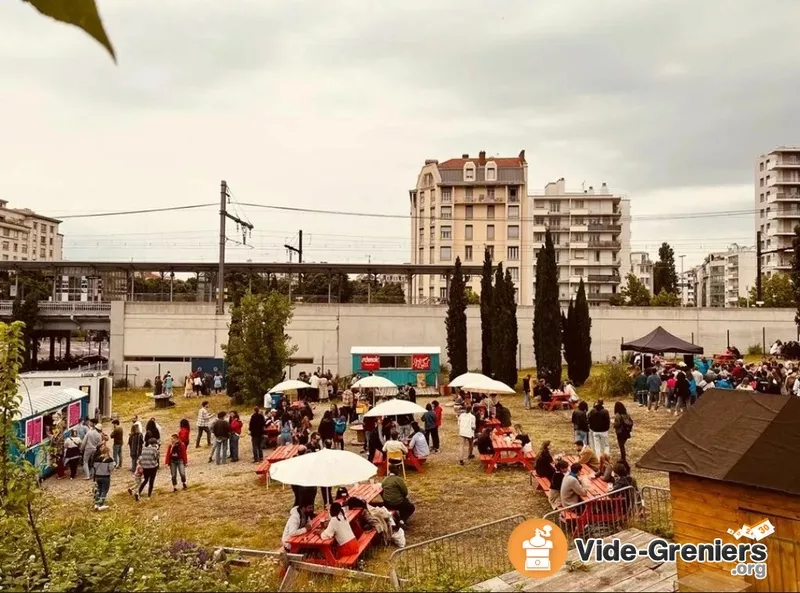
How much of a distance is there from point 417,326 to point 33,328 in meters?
27.6

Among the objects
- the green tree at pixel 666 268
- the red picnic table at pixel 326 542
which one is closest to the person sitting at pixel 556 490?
the red picnic table at pixel 326 542

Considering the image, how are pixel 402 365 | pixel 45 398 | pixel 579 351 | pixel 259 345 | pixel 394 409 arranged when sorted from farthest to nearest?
pixel 402 365 → pixel 579 351 → pixel 259 345 → pixel 45 398 → pixel 394 409

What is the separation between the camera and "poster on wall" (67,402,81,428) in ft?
66.7

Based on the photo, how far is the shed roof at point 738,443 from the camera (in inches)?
275

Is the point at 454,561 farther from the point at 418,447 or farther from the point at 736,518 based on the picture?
the point at 418,447

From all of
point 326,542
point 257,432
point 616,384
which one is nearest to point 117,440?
point 257,432

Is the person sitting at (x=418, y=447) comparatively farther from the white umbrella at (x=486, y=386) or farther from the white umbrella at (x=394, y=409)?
the white umbrella at (x=486, y=386)

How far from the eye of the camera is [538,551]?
890cm

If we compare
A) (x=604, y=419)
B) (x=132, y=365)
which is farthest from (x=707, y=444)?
(x=132, y=365)

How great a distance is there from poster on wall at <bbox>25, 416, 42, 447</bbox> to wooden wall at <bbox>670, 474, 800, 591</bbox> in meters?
15.8

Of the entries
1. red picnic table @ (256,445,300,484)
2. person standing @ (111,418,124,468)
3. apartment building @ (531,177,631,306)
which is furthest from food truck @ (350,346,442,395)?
apartment building @ (531,177,631,306)

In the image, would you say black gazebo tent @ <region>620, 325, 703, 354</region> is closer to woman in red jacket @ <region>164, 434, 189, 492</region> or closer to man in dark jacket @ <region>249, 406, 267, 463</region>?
man in dark jacket @ <region>249, 406, 267, 463</region>
